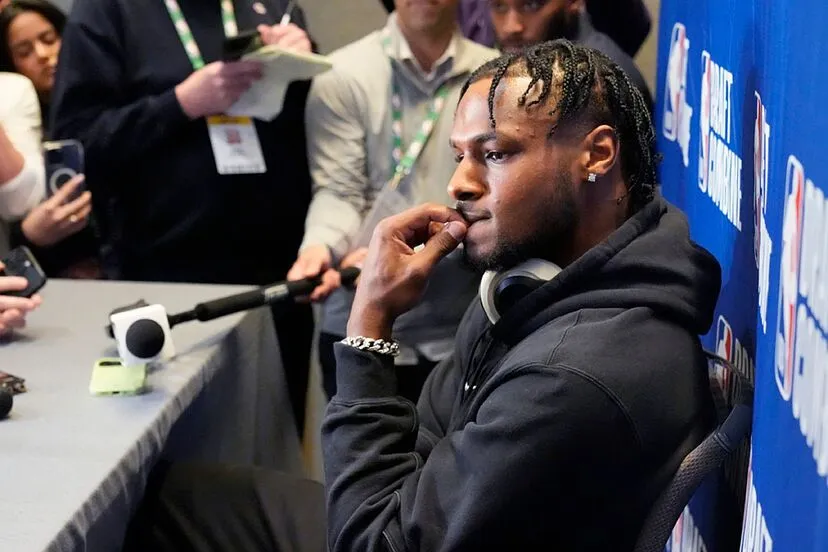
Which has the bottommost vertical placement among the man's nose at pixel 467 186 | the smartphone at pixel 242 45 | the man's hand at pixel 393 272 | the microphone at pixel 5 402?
the microphone at pixel 5 402

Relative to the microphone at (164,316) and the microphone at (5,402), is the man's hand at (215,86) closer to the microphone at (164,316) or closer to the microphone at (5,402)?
the microphone at (164,316)

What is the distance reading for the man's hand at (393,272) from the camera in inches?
44.8

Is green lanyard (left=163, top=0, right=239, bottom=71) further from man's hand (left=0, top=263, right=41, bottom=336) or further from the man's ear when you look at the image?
the man's ear

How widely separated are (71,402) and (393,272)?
1.80 feet

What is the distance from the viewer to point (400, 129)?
1905mm

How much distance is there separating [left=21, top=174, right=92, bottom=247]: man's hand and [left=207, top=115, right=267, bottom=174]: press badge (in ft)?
0.89

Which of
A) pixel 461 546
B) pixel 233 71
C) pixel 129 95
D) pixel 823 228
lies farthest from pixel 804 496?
pixel 129 95

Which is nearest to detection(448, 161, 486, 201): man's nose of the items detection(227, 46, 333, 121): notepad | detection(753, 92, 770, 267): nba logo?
detection(753, 92, 770, 267): nba logo

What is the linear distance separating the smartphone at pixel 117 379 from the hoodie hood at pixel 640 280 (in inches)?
25.2

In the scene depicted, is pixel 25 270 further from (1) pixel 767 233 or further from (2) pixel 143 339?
(1) pixel 767 233

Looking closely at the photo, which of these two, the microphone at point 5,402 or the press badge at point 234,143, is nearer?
the microphone at point 5,402

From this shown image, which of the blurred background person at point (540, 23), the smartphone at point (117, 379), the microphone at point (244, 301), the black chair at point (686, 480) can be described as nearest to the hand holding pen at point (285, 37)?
the blurred background person at point (540, 23)

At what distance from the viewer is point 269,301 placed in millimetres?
1688

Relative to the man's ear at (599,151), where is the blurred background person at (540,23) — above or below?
below
